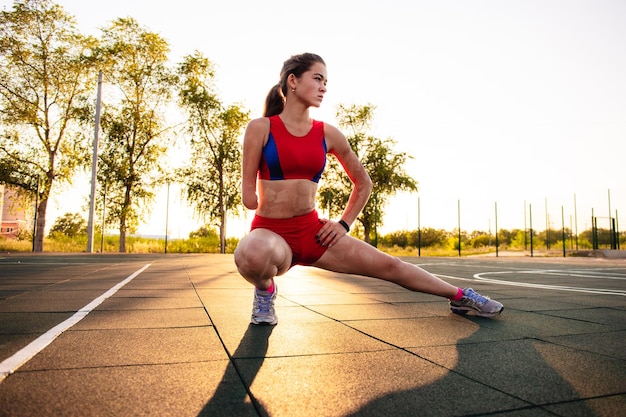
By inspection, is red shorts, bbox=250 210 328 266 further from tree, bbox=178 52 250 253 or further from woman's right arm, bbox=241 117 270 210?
tree, bbox=178 52 250 253

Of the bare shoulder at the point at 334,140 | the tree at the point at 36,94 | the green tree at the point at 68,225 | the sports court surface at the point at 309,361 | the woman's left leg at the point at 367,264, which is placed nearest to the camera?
the sports court surface at the point at 309,361

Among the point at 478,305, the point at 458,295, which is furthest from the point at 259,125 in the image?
the point at 478,305

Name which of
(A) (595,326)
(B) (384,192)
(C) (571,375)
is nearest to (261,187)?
(C) (571,375)

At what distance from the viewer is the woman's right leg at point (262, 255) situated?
245 centimetres

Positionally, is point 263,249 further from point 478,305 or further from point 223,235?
point 223,235

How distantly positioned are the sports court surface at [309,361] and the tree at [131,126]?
20.2 metres

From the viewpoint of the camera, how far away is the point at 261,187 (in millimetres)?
2635

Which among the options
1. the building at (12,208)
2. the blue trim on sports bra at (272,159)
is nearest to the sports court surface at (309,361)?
the blue trim on sports bra at (272,159)

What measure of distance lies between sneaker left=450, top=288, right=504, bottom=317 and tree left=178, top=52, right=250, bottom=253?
2244cm

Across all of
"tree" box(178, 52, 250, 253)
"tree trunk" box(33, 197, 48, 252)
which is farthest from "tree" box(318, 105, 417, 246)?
"tree trunk" box(33, 197, 48, 252)

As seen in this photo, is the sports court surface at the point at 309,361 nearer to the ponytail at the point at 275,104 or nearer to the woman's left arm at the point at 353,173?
the woman's left arm at the point at 353,173

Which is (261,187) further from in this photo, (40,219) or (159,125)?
(159,125)

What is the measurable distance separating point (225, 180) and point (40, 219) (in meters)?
9.42

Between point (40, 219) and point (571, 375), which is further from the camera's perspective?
point (40, 219)
